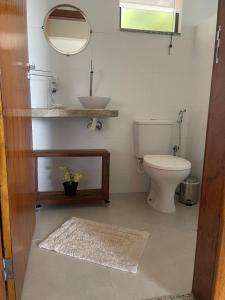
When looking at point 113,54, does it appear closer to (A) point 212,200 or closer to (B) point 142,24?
(B) point 142,24

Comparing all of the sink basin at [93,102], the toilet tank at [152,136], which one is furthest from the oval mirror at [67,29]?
the toilet tank at [152,136]

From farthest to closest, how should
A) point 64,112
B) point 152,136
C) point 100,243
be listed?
point 152,136 < point 64,112 < point 100,243

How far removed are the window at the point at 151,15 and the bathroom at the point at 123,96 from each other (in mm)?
59

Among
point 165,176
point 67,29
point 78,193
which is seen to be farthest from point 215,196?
point 67,29

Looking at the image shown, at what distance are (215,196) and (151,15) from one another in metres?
2.01

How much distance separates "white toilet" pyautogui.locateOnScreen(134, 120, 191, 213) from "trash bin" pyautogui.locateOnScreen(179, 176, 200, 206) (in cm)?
24

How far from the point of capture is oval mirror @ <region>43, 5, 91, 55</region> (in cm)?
218

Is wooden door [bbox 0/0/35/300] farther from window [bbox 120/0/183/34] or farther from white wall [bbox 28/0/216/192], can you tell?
window [bbox 120/0/183/34]

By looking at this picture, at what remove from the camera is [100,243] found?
1660 millimetres

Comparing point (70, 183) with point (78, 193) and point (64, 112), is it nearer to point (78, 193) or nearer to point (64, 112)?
point (78, 193)

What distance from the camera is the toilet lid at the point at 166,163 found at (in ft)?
6.43

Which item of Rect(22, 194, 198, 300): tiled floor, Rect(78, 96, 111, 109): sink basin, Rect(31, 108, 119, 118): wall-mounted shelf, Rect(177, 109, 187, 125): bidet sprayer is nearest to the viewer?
Rect(22, 194, 198, 300): tiled floor

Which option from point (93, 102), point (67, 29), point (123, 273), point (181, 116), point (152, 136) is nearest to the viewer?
point (123, 273)

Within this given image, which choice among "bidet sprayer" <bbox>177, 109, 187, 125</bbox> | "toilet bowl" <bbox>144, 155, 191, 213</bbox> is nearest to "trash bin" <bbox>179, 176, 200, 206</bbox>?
"toilet bowl" <bbox>144, 155, 191, 213</bbox>
